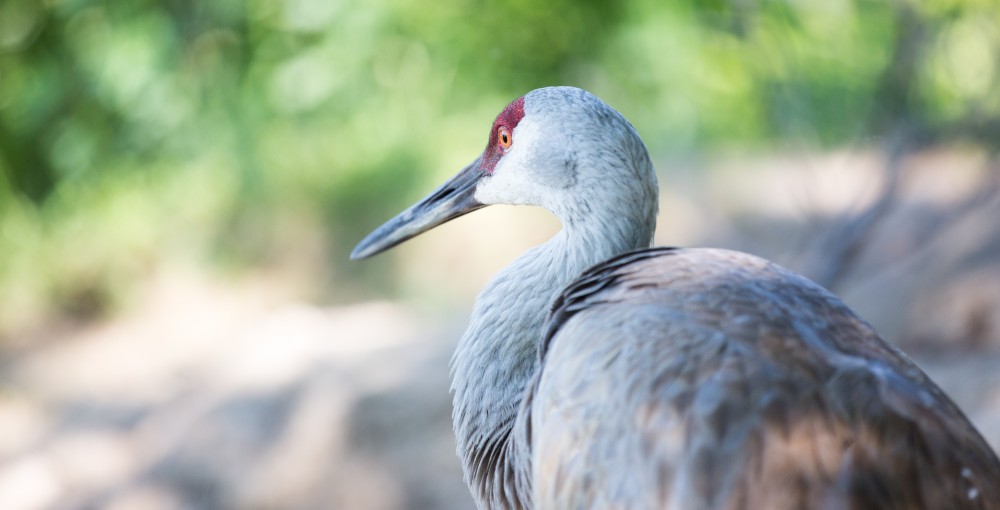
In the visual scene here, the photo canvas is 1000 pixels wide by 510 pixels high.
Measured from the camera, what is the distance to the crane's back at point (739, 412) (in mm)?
1188

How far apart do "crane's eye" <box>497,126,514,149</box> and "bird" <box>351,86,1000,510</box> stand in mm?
121

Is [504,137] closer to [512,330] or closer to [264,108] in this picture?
A: [512,330]

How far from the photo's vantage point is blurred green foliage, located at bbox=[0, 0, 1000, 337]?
5.60 meters

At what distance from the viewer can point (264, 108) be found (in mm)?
5930

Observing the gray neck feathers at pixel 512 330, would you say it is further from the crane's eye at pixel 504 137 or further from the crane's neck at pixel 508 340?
the crane's eye at pixel 504 137

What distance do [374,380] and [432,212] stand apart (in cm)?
179

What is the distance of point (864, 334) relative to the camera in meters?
1.35

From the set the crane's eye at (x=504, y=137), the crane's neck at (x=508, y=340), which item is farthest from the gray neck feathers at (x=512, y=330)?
the crane's eye at (x=504, y=137)

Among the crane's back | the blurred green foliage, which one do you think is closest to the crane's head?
the crane's back

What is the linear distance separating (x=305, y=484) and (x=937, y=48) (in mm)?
2773

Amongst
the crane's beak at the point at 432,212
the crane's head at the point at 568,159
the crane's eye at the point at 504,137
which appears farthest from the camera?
the crane's beak at the point at 432,212

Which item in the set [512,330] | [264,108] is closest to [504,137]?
[512,330]

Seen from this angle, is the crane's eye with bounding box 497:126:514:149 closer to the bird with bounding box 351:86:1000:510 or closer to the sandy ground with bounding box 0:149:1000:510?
the bird with bounding box 351:86:1000:510

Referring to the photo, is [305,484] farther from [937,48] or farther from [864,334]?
[937,48]
